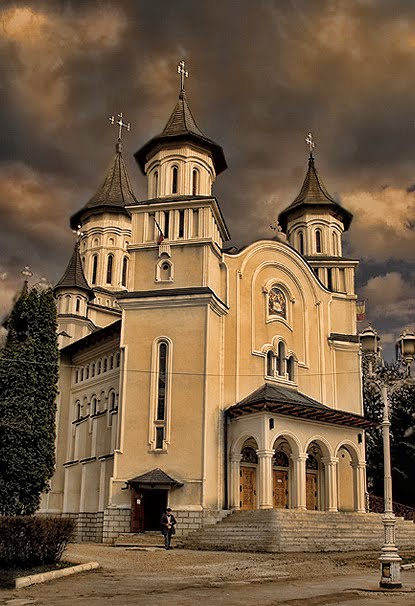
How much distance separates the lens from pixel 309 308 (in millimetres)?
38812

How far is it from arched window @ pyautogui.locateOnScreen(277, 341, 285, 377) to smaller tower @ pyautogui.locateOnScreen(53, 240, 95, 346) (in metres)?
14.5

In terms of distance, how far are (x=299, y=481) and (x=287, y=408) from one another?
129 inches

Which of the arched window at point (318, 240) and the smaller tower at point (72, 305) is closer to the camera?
the arched window at point (318, 240)

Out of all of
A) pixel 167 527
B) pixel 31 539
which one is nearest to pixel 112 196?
pixel 167 527

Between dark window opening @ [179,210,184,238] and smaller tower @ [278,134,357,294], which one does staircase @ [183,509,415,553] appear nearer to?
dark window opening @ [179,210,184,238]

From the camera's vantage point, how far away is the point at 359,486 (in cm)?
3428

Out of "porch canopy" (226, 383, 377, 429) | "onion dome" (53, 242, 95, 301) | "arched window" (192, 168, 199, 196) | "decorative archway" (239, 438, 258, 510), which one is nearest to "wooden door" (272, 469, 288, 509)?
"decorative archway" (239, 438, 258, 510)

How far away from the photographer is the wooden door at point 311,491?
3428 cm

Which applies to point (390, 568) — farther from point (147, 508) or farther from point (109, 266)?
point (109, 266)

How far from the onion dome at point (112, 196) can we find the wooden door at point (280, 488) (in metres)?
25.9

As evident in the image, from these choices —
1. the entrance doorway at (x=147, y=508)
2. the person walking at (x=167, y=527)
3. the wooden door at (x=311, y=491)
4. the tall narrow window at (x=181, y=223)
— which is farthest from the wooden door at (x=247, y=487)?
the tall narrow window at (x=181, y=223)

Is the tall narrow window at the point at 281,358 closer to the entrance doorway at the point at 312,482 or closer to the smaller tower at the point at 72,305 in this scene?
the entrance doorway at the point at 312,482

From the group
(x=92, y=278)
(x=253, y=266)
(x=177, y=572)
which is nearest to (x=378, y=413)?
(x=253, y=266)

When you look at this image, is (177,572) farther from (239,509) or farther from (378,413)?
(378,413)
